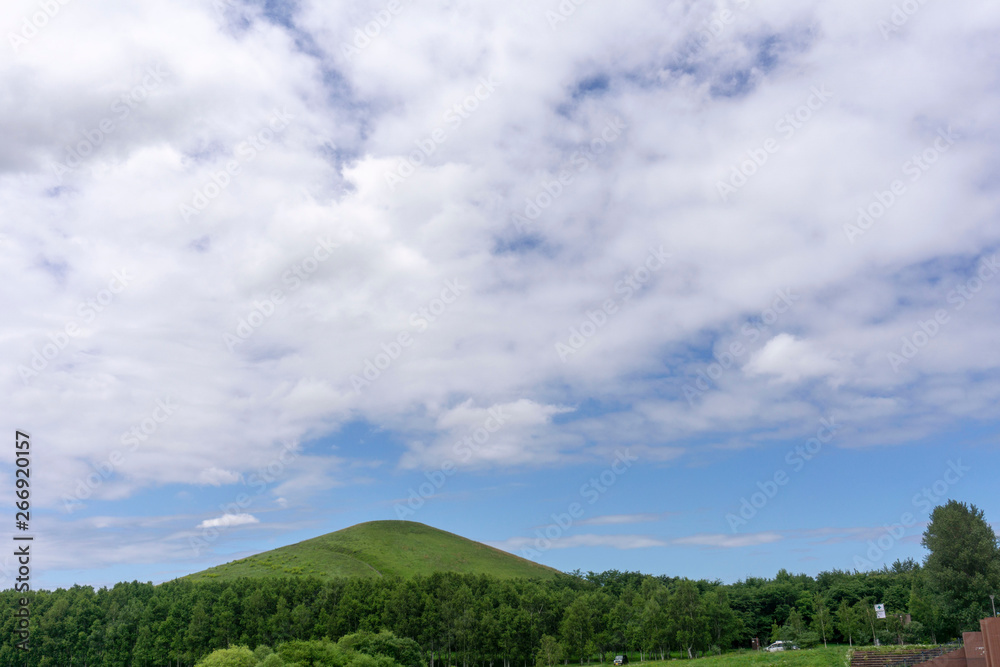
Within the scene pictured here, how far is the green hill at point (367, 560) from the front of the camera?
160375 mm

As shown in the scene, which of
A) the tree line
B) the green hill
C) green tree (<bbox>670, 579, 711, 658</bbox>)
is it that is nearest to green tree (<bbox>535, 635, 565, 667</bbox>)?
the tree line

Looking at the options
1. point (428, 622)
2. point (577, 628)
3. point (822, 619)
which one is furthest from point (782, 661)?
point (428, 622)

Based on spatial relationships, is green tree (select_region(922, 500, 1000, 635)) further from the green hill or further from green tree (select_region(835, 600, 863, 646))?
the green hill

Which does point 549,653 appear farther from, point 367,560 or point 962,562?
point 367,560

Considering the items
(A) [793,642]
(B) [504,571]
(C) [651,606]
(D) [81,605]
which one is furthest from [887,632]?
(D) [81,605]

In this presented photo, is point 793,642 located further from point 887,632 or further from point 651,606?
point 651,606

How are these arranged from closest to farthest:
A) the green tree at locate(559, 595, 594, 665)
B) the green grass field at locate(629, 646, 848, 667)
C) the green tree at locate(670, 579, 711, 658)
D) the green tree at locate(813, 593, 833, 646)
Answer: the green grass field at locate(629, 646, 848, 667)
the green tree at locate(670, 579, 711, 658)
the green tree at locate(559, 595, 594, 665)
the green tree at locate(813, 593, 833, 646)

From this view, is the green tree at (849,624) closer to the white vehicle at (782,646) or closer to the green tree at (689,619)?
the white vehicle at (782,646)

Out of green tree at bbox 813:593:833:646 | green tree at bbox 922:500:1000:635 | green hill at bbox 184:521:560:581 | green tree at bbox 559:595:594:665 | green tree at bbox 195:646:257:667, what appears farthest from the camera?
green hill at bbox 184:521:560:581

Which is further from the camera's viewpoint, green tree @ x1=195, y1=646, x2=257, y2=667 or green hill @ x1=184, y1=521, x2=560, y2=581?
green hill @ x1=184, y1=521, x2=560, y2=581

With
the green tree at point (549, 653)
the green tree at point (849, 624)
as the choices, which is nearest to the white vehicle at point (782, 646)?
the green tree at point (849, 624)

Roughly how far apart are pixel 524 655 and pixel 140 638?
2368 inches

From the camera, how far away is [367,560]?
173500 mm

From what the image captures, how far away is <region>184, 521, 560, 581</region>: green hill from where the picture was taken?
160 meters
